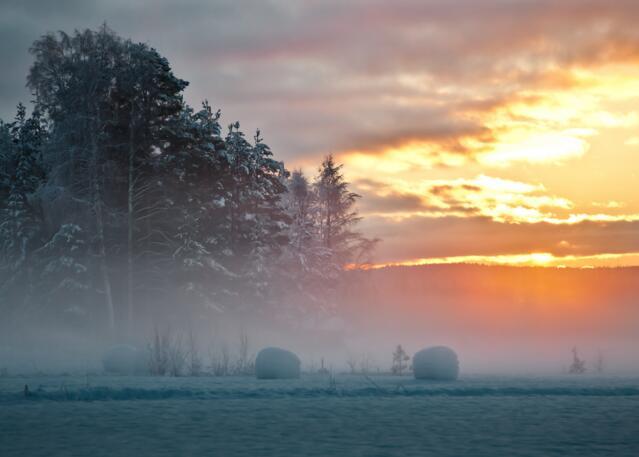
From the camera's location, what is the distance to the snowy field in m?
11.0

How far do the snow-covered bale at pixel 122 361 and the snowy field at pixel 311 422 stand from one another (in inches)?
368

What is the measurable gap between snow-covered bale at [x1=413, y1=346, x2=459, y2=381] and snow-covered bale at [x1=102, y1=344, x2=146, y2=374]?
33.4ft

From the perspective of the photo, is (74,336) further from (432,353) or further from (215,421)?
(215,421)

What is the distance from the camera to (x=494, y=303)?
143500 millimetres

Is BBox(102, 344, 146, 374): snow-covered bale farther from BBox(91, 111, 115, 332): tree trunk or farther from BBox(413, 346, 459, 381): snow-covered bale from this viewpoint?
BBox(91, 111, 115, 332): tree trunk

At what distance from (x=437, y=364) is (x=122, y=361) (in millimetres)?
11224

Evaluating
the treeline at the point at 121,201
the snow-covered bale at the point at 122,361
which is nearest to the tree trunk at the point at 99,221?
the treeline at the point at 121,201

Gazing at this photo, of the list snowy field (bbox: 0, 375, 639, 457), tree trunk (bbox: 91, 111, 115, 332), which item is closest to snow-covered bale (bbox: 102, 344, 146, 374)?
snowy field (bbox: 0, 375, 639, 457)

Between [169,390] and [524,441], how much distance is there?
8844 millimetres

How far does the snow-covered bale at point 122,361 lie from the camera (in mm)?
28438

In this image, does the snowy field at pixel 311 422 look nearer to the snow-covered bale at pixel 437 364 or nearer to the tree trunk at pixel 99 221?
the snow-covered bale at pixel 437 364

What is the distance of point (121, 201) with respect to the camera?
4312cm

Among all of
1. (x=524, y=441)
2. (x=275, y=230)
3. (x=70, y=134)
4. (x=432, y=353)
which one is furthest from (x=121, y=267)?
(x=524, y=441)

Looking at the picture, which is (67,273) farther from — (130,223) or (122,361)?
(122,361)
